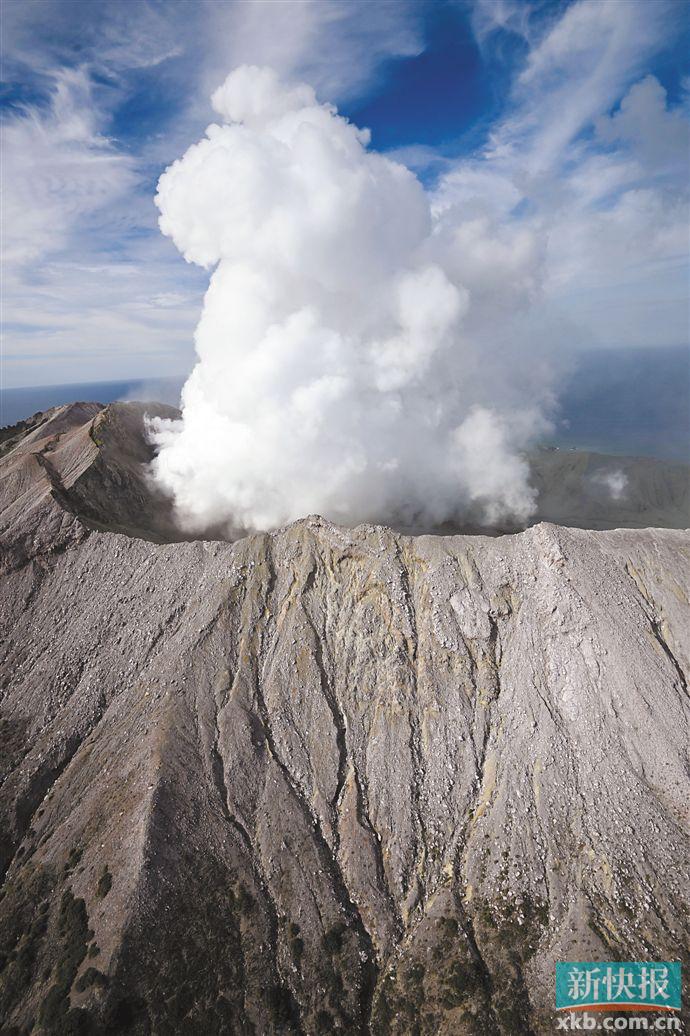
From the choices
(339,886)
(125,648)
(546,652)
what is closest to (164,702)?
(125,648)

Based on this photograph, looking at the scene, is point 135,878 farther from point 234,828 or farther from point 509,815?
point 509,815

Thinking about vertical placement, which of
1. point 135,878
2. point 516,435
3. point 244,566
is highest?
point 516,435

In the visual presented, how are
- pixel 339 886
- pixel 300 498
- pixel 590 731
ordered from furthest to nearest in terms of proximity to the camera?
pixel 300 498
pixel 590 731
pixel 339 886

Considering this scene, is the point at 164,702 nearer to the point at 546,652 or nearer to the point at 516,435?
the point at 546,652

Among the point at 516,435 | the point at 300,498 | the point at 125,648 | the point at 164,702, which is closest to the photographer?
the point at 164,702

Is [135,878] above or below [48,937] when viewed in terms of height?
above

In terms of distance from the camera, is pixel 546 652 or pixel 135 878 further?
pixel 546 652
